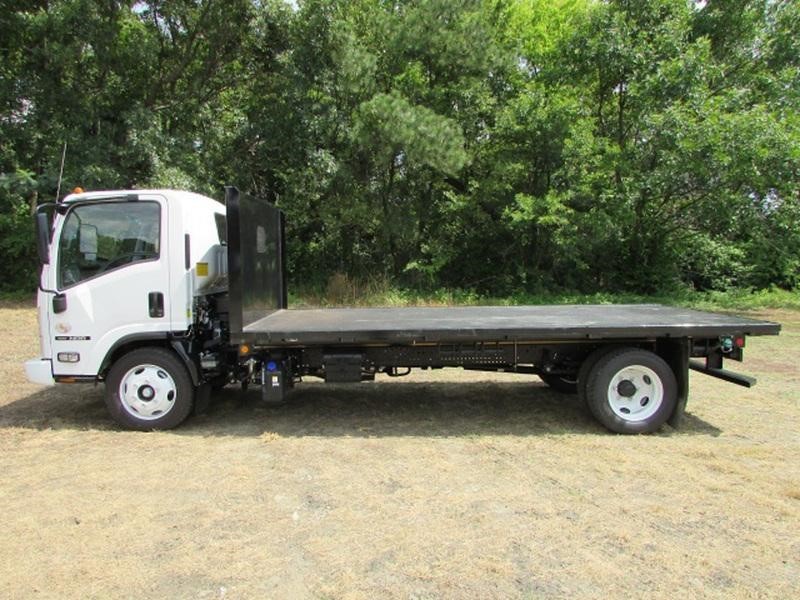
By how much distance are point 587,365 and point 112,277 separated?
4.62 metres

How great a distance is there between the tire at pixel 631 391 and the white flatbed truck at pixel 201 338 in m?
0.01

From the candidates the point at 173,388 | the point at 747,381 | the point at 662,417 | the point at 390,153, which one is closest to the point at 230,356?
the point at 173,388

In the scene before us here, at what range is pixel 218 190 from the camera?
698 inches

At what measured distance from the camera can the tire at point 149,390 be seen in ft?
19.0

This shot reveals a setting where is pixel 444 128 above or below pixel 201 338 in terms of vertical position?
above

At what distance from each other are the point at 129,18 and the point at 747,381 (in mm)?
18059

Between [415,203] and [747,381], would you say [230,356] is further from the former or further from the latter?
[415,203]

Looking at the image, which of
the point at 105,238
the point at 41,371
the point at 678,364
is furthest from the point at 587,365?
the point at 41,371

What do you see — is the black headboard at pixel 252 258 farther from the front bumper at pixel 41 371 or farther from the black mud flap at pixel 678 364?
the black mud flap at pixel 678 364

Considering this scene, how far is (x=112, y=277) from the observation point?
5.69m

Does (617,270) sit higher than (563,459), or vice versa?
(617,270)

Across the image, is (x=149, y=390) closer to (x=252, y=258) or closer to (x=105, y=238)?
(x=105, y=238)

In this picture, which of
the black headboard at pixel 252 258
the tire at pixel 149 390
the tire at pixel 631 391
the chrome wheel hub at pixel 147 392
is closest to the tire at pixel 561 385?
the tire at pixel 631 391

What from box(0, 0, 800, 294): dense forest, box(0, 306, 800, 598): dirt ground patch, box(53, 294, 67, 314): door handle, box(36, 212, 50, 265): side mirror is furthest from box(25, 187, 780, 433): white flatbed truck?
box(0, 0, 800, 294): dense forest
